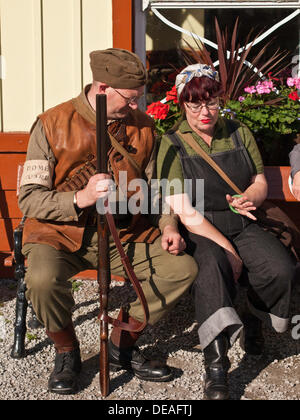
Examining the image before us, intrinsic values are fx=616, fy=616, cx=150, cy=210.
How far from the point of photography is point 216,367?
3.14 meters

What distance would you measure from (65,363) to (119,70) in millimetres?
1581

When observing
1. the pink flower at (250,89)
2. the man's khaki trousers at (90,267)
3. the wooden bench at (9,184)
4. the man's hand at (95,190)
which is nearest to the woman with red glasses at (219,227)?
the man's khaki trousers at (90,267)

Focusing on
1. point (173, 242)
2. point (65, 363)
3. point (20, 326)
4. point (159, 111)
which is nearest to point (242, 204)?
point (173, 242)

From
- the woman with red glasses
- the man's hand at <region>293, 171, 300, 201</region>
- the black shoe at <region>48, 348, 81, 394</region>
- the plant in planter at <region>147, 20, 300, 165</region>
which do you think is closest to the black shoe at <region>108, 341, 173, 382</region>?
the black shoe at <region>48, 348, 81, 394</region>

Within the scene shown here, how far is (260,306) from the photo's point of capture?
345 cm

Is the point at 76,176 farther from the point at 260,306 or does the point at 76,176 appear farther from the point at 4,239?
the point at 4,239

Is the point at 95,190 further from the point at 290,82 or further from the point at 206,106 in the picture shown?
the point at 290,82

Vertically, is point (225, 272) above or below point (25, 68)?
below

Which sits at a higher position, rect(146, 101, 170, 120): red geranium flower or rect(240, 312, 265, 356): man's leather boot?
rect(146, 101, 170, 120): red geranium flower

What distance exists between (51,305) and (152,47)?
8.71 feet

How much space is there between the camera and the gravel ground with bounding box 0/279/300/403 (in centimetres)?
326

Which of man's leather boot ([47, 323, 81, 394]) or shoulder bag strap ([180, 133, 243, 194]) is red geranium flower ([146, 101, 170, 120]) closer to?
shoulder bag strap ([180, 133, 243, 194])

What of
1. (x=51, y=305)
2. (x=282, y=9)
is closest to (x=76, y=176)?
(x=51, y=305)
